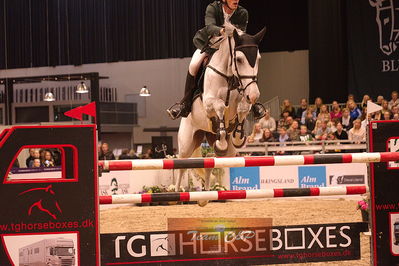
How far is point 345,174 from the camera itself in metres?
9.87

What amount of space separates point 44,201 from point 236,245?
3.94 ft

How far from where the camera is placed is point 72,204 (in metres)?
3.11

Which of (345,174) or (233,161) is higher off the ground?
(233,161)

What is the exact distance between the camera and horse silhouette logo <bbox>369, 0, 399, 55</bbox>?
13961mm

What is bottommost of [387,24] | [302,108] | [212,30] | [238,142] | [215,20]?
[238,142]

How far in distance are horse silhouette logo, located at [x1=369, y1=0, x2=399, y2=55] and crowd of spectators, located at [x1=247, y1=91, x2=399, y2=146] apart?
11.1 feet

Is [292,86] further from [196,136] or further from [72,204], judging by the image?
[72,204]

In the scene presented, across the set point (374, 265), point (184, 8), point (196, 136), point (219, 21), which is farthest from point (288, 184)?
point (184, 8)

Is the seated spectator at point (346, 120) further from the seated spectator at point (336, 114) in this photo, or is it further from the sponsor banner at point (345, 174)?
the sponsor banner at point (345, 174)

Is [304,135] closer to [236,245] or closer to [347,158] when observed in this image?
[347,158]

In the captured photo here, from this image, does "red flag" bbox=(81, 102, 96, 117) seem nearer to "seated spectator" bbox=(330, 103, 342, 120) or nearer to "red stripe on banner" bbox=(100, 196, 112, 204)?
"red stripe on banner" bbox=(100, 196, 112, 204)

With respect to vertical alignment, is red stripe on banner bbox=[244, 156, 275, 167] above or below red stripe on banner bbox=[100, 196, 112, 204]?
above

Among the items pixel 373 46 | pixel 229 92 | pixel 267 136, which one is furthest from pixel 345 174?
pixel 373 46

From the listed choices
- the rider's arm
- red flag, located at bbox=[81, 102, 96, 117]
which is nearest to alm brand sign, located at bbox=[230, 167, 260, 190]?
red flag, located at bbox=[81, 102, 96, 117]
